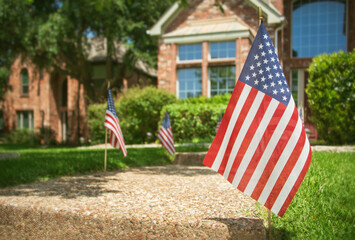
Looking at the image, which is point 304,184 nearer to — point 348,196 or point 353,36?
point 348,196

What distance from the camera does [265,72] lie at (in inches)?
119

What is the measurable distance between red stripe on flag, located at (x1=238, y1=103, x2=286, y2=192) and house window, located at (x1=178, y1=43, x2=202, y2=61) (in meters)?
11.5

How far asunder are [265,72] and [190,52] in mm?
11535

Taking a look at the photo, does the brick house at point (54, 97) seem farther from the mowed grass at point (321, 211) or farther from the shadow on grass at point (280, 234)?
the shadow on grass at point (280, 234)

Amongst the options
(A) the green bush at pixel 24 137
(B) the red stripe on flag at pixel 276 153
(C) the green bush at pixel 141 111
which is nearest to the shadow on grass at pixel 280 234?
(B) the red stripe on flag at pixel 276 153

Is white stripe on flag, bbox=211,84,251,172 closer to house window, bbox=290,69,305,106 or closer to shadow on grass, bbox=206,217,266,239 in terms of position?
shadow on grass, bbox=206,217,266,239

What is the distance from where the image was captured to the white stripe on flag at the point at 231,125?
306 centimetres

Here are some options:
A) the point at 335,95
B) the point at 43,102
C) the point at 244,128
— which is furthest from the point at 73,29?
the point at 244,128

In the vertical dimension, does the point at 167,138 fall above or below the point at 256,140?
below

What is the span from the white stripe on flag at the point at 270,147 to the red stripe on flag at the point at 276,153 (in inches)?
1.0

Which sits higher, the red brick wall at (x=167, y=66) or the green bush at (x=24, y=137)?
the red brick wall at (x=167, y=66)

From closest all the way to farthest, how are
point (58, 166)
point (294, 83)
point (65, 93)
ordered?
point (58, 166) → point (294, 83) → point (65, 93)

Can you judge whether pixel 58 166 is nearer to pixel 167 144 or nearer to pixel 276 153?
pixel 167 144

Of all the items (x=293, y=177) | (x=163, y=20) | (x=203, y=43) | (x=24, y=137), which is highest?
(x=163, y=20)
